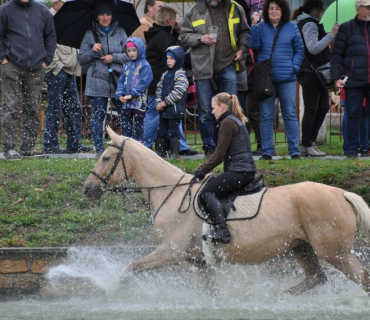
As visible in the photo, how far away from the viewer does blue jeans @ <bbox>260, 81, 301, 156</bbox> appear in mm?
15188

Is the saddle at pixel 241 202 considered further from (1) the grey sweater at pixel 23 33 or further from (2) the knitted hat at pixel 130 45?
(1) the grey sweater at pixel 23 33

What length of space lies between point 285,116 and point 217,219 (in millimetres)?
5401

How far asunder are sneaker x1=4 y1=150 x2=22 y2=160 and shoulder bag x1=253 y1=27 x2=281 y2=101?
3731 mm

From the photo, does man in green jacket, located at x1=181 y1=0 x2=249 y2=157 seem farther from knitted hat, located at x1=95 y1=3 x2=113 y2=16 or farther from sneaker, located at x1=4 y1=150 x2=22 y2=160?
sneaker, located at x1=4 y1=150 x2=22 y2=160

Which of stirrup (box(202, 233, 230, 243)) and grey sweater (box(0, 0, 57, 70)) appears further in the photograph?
grey sweater (box(0, 0, 57, 70))

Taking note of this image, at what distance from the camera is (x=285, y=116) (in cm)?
1534

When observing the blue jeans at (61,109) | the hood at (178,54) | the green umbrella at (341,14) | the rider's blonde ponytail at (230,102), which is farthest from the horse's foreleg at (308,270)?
the green umbrella at (341,14)

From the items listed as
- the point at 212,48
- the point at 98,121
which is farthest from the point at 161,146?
the point at 212,48

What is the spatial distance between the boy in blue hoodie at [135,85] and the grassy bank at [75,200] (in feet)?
3.12

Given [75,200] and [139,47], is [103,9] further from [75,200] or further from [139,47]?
[75,200]

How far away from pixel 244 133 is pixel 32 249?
114 inches

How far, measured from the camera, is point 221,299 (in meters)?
10.7

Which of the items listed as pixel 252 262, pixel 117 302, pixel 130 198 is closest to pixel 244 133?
pixel 252 262

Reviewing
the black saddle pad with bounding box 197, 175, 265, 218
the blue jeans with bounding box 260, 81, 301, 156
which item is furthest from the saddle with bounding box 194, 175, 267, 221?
the blue jeans with bounding box 260, 81, 301, 156
